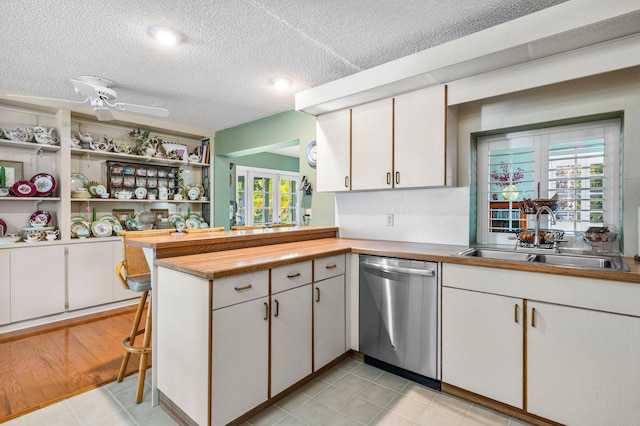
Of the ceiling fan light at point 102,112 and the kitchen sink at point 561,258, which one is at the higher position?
the ceiling fan light at point 102,112

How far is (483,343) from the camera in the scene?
1.86 metres

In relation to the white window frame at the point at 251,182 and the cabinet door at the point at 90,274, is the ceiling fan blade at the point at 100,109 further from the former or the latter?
the white window frame at the point at 251,182

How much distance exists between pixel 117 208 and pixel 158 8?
3.24m

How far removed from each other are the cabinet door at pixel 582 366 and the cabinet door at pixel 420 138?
1123mm

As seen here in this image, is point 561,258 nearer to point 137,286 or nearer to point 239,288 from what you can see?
point 239,288

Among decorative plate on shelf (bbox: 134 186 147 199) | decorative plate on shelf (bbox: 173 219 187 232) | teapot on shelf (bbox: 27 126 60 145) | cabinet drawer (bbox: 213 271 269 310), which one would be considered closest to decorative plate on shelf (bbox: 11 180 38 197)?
teapot on shelf (bbox: 27 126 60 145)

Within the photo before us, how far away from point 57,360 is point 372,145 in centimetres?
318

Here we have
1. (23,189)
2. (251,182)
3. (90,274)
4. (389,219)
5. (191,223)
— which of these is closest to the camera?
(389,219)

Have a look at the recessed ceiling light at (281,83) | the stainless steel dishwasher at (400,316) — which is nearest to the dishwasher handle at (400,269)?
the stainless steel dishwasher at (400,316)

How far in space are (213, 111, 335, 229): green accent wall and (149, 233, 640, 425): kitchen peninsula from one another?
55.8 inches

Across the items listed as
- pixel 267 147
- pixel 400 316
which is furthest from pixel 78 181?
pixel 400 316

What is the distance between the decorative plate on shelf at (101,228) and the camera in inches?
150

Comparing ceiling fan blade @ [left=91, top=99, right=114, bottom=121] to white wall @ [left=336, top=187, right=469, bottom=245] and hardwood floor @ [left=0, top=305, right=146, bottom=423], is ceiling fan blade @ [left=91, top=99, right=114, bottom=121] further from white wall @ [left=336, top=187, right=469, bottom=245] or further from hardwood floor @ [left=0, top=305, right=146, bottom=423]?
white wall @ [left=336, top=187, right=469, bottom=245]

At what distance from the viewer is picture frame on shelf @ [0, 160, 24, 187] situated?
336cm
